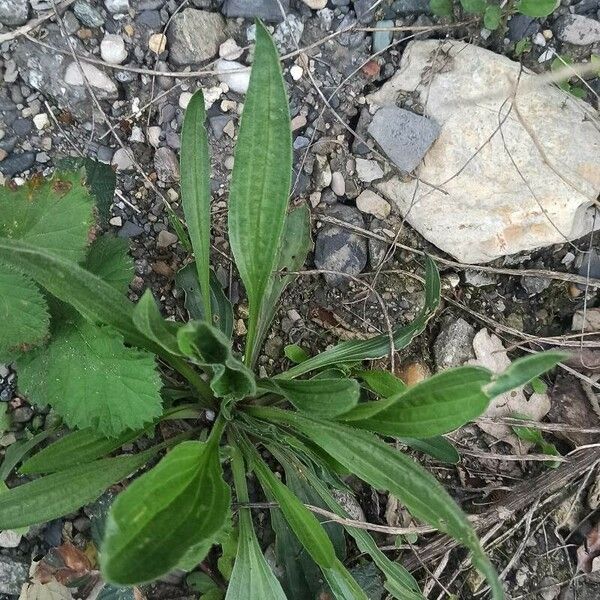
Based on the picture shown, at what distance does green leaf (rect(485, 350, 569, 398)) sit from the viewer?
0.99 metres

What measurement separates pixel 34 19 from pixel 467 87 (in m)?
1.17

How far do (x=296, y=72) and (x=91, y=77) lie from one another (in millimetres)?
553

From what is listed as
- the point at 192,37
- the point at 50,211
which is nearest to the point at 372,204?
the point at 192,37

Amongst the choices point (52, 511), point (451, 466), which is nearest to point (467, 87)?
point (451, 466)

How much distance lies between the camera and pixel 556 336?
2.10 metres

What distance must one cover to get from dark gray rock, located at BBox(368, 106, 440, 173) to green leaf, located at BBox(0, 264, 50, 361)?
104 cm

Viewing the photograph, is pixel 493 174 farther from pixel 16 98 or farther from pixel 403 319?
pixel 16 98

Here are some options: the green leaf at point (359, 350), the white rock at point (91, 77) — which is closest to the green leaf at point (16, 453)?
the green leaf at point (359, 350)

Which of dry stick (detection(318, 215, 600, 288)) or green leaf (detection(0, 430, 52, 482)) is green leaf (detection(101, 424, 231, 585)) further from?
dry stick (detection(318, 215, 600, 288))

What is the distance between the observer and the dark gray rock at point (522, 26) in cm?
204

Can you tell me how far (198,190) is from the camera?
162cm

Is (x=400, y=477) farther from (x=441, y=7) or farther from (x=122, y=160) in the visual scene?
(x=441, y=7)

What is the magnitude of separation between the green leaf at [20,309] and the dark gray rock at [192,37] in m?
0.82

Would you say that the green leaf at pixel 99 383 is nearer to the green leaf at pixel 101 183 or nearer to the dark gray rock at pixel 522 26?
the green leaf at pixel 101 183
